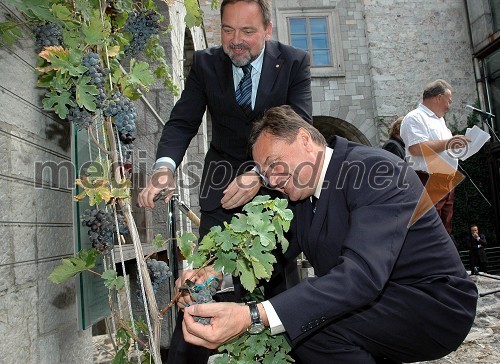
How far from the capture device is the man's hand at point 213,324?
44.9 inches

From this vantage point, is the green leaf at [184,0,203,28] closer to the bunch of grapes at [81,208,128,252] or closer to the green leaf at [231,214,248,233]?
the bunch of grapes at [81,208,128,252]

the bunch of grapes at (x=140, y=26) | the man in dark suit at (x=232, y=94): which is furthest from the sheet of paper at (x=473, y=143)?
the bunch of grapes at (x=140, y=26)

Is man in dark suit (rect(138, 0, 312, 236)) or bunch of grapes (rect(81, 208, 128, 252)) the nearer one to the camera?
bunch of grapes (rect(81, 208, 128, 252))

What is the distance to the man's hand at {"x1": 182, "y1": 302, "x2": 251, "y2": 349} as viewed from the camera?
3.74 ft

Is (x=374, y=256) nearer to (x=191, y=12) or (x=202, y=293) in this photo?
(x=202, y=293)

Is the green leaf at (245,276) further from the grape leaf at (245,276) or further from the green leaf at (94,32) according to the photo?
the green leaf at (94,32)

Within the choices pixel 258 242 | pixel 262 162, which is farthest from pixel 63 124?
pixel 258 242

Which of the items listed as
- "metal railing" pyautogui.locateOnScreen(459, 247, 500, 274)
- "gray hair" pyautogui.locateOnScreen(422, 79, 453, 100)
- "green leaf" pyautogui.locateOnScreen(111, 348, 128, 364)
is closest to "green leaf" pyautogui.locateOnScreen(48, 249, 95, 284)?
"green leaf" pyautogui.locateOnScreen(111, 348, 128, 364)

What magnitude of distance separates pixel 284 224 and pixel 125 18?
112 cm

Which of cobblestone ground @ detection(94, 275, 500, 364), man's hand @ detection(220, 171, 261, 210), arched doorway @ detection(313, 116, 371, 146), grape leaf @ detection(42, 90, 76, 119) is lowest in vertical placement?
cobblestone ground @ detection(94, 275, 500, 364)

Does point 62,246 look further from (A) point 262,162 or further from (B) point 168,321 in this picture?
(B) point 168,321

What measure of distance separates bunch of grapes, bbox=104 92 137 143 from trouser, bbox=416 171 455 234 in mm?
2631

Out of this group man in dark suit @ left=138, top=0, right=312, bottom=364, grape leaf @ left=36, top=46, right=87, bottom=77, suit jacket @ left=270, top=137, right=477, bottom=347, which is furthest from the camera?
man in dark suit @ left=138, top=0, right=312, bottom=364

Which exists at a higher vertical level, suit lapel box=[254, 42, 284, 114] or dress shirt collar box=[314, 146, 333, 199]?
suit lapel box=[254, 42, 284, 114]
